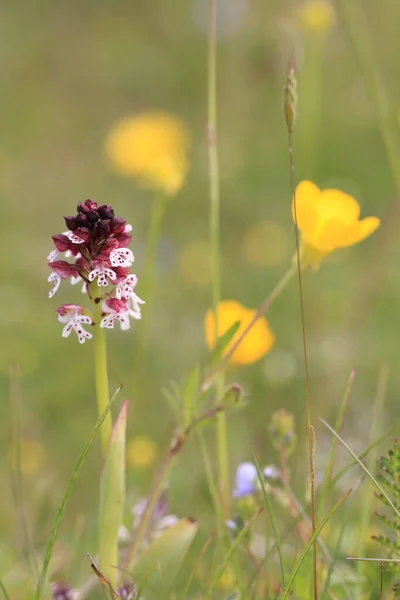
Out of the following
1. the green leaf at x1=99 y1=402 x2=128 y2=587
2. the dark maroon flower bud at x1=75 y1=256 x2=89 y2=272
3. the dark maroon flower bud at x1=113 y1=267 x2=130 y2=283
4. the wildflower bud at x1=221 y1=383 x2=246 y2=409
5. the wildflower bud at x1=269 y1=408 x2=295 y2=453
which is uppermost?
the dark maroon flower bud at x1=75 y1=256 x2=89 y2=272

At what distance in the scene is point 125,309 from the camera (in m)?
0.63

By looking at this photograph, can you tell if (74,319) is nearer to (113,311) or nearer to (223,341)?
(113,311)

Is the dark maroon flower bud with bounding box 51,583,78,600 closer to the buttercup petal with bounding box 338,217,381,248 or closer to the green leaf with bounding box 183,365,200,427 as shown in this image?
the green leaf with bounding box 183,365,200,427

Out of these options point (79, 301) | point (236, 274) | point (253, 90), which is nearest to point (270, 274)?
point (236, 274)

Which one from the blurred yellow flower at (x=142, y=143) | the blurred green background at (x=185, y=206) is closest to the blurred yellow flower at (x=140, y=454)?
the blurred green background at (x=185, y=206)

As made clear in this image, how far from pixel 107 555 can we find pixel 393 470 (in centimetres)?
25

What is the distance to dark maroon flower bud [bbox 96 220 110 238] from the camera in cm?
62

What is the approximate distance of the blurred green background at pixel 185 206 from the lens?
170cm

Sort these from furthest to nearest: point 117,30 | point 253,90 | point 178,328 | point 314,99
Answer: point 117,30, point 253,90, point 314,99, point 178,328

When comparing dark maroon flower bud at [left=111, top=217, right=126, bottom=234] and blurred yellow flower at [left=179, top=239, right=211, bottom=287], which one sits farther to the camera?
blurred yellow flower at [left=179, top=239, right=211, bottom=287]

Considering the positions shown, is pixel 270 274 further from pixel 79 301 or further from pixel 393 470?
pixel 393 470

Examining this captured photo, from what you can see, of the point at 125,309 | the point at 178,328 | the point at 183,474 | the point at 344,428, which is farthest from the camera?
the point at 178,328

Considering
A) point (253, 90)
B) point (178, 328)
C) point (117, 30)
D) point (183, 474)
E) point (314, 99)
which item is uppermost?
point (117, 30)

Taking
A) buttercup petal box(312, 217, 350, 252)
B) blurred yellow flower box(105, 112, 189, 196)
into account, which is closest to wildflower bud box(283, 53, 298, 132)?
buttercup petal box(312, 217, 350, 252)
